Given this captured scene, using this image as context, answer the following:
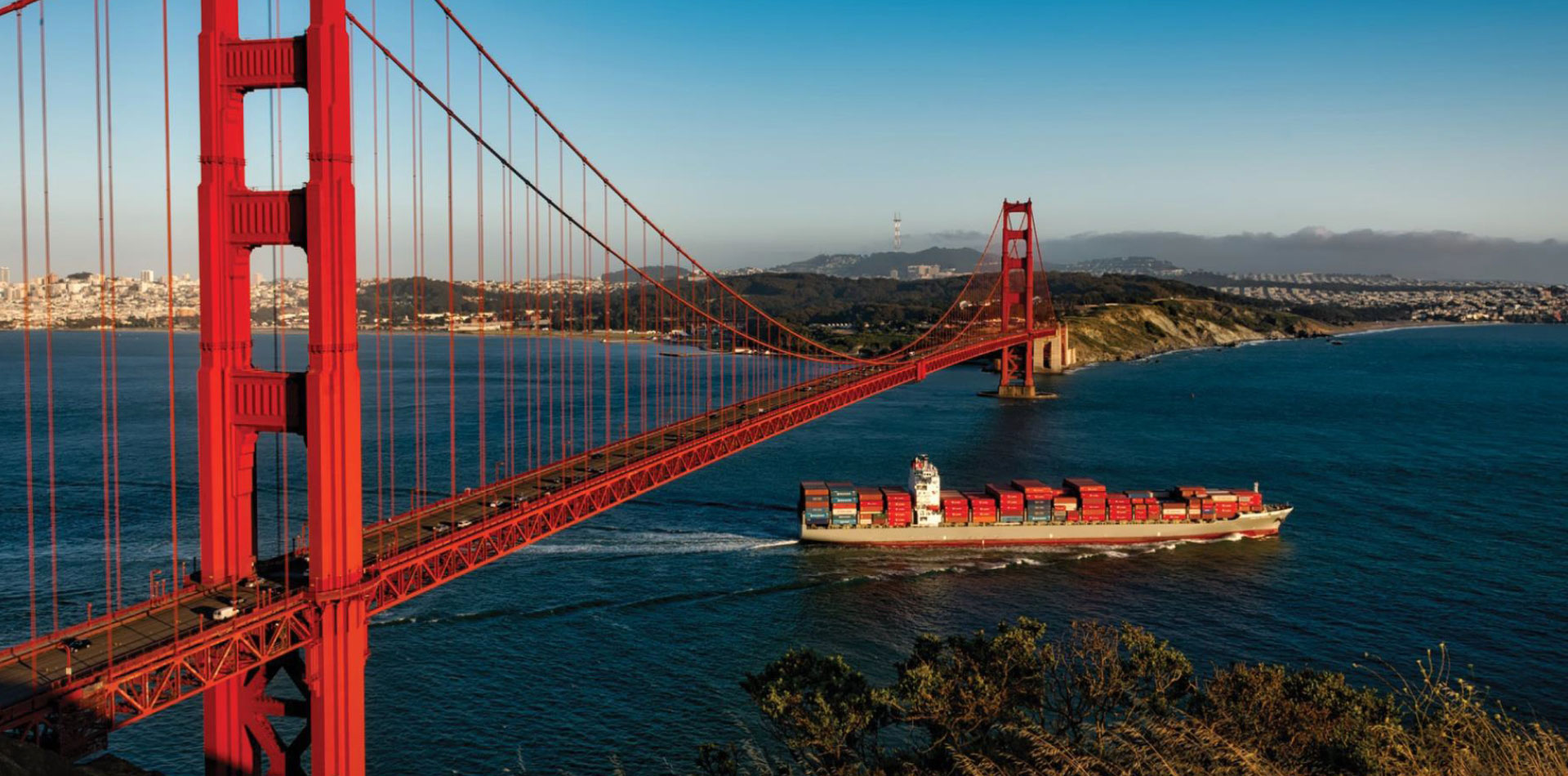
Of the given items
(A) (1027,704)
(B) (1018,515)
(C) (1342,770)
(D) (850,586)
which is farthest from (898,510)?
(C) (1342,770)

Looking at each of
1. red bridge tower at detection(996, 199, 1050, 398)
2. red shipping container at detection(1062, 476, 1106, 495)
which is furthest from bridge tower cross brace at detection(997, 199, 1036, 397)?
red shipping container at detection(1062, 476, 1106, 495)

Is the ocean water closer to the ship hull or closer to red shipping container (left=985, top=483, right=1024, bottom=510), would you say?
the ship hull

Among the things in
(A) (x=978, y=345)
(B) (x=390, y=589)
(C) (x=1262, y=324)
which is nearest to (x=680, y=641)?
(B) (x=390, y=589)

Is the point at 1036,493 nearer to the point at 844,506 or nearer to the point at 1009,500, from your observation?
the point at 1009,500

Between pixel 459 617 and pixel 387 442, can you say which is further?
pixel 387 442

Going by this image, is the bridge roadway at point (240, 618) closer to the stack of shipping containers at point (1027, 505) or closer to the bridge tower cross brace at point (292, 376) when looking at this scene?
the bridge tower cross brace at point (292, 376)

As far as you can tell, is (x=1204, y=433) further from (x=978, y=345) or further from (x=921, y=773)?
(x=921, y=773)
